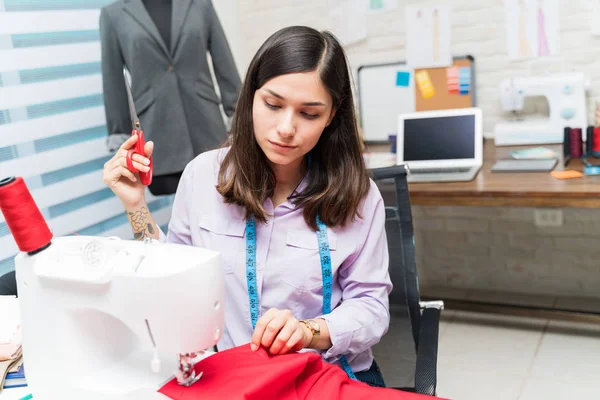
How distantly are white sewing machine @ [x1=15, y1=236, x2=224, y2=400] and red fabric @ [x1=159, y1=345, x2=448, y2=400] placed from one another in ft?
0.12

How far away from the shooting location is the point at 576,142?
2.59 metres

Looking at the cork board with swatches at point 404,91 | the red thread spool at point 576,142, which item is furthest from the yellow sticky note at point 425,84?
the red thread spool at point 576,142

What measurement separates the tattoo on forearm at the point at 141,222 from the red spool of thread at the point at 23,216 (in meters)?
0.41

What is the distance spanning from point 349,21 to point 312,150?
1987 millimetres

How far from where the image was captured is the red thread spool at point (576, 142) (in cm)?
259

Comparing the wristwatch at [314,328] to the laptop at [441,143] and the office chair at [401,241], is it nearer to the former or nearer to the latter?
the office chair at [401,241]

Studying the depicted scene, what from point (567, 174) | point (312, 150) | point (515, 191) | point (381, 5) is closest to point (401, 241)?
point (312, 150)

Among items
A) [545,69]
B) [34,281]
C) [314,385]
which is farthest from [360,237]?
[545,69]

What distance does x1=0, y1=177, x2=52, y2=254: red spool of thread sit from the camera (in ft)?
3.06

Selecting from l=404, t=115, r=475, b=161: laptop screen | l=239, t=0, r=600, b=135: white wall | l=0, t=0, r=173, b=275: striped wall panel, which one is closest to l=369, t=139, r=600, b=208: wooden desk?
l=404, t=115, r=475, b=161: laptop screen

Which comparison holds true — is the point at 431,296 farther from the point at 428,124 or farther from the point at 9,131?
the point at 9,131

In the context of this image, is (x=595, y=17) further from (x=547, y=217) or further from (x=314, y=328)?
(x=314, y=328)

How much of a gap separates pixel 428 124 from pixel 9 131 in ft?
5.32

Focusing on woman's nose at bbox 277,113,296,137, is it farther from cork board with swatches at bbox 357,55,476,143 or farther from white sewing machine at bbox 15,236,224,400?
cork board with swatches at bbox 357,55,476,143
